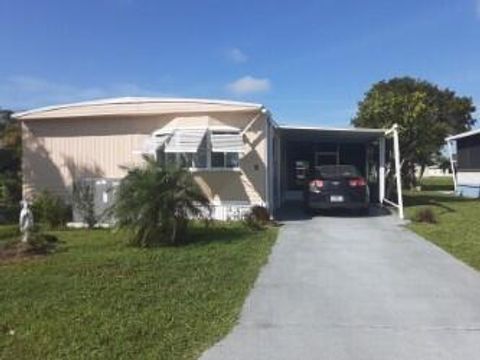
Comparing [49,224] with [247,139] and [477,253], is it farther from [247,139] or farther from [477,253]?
[477,253]

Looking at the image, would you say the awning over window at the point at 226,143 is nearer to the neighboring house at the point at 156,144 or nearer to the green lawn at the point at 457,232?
the neighboring house at the point at 156,144

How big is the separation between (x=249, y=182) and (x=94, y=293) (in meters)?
10.00

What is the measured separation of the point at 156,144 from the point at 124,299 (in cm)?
1008

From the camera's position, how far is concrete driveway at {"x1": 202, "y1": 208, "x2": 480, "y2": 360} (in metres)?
6.11

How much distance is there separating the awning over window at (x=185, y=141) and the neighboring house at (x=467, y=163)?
57.5ft

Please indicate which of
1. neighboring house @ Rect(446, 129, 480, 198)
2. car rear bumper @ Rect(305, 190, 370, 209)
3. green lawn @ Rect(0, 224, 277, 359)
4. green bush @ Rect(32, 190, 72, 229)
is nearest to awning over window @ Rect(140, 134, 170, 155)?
green bush @ Rect(32, 190, 72, 229)

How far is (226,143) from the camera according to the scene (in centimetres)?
1755

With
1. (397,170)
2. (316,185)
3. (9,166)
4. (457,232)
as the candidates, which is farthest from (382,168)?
(9,166)

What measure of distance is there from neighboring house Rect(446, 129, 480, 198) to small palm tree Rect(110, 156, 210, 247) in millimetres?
21335

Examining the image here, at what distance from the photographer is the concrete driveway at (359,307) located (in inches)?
241

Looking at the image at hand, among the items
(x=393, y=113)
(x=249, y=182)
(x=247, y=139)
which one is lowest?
(x=249, y=182)

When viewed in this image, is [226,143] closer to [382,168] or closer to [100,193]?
[100,193]

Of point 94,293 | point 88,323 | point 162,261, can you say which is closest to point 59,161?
point 162,261

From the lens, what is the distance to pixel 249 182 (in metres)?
18.1
